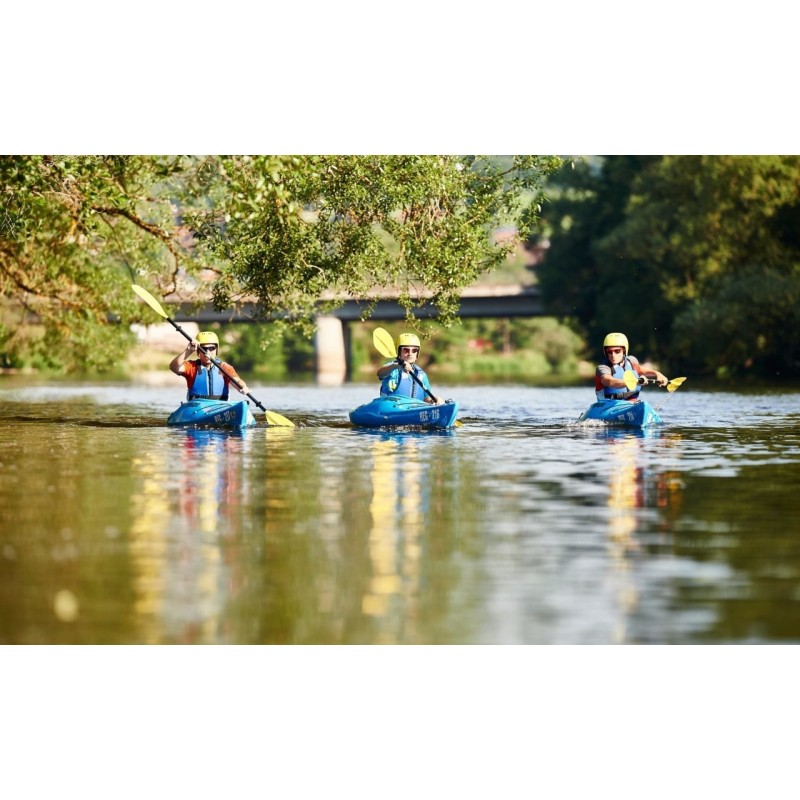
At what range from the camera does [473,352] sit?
103062mm

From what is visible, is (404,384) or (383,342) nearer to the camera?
(404,384)

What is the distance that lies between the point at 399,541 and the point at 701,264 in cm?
3655

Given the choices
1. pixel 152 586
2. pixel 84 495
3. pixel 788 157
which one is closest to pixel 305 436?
pixel 84 495

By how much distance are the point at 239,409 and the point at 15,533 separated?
424 inches

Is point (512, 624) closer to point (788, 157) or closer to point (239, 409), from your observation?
point (239, 409)

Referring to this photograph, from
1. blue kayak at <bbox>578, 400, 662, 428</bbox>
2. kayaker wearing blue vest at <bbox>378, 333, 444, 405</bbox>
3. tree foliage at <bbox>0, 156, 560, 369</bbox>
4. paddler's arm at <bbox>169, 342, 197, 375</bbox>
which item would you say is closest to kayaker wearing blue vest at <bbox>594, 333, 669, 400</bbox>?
blue kayak at <bbox>578, 400, 662, 428</bbox>

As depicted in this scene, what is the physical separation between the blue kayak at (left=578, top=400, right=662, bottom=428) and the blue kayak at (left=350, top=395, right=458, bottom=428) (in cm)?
203

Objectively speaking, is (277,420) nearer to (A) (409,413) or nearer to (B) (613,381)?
(A) (409,413)

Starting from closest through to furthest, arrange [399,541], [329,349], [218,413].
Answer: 1. [399,541]
2. [218,413]
3. [329,349]

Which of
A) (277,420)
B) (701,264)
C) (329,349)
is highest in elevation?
(701,264)

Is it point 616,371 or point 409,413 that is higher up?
point 616,371

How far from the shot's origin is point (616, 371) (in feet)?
68.3

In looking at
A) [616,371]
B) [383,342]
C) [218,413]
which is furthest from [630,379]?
[218,413]

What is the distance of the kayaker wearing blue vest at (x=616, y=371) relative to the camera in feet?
67.5
